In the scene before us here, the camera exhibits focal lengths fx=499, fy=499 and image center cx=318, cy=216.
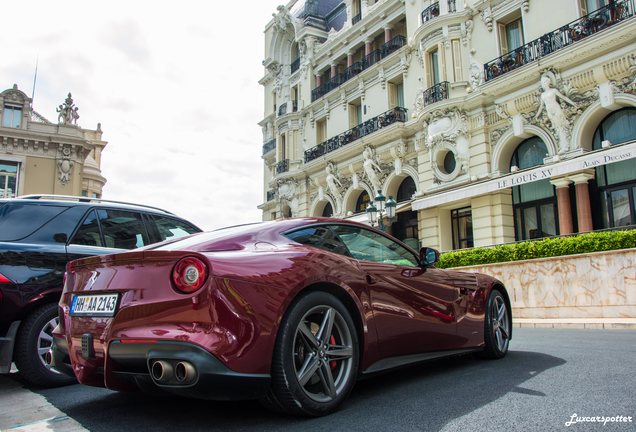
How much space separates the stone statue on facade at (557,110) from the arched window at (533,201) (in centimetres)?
136

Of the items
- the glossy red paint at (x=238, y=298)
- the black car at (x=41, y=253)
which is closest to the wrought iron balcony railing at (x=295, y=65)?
the black car at (x=41, y=253)

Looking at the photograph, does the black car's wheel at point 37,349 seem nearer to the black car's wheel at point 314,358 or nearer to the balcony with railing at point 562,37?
the black car's wheel at point 314,358

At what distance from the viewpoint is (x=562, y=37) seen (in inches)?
617

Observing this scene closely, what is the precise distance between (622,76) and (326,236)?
1429cm

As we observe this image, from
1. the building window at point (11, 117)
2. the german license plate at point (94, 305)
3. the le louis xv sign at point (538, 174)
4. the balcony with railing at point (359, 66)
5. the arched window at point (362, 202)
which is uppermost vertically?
the building window at point (11, 117)

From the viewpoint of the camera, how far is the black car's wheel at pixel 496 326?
15.7ft

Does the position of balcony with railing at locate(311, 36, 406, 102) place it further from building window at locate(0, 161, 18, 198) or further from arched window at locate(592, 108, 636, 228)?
building window at locate(0, 161, 18, 198)

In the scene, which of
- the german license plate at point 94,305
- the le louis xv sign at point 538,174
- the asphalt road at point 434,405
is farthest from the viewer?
the le louis xv sign at point 538,174

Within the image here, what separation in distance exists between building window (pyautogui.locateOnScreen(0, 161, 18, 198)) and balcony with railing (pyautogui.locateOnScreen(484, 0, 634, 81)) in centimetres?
3391

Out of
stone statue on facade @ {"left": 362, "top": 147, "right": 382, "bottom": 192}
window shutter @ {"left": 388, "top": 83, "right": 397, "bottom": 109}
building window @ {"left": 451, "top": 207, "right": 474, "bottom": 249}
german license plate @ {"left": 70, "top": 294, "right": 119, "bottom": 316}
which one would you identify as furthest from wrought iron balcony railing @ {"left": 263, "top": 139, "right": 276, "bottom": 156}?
german license plate @ {"left": 70, "top": 294, "right": 119, "bottom": 316}

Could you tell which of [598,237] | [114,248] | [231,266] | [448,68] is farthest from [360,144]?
[231,266]

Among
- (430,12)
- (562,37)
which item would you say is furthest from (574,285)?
(430,12)

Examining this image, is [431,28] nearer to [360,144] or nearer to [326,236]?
[360,144]

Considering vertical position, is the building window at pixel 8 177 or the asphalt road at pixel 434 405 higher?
the building window at pixel 8 177
